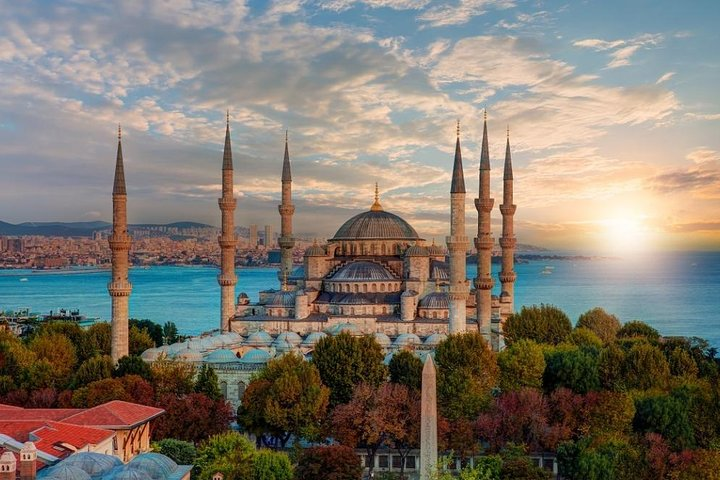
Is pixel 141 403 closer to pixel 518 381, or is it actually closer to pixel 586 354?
pixel 518 381

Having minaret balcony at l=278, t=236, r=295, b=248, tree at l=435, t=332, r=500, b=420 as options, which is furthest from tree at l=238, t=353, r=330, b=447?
minaret balcony at l=278, t=236, r=295, b=248

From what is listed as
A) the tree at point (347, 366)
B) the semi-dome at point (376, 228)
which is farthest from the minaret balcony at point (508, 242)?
the tree at point (347, 366)

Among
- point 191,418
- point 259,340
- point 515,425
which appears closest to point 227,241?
point 259,340

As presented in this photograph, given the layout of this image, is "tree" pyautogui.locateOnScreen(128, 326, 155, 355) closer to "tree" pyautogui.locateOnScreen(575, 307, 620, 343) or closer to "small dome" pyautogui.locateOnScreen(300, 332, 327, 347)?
"small dome" pyautogui.locateOnScreen(300, 332, 327, 347)

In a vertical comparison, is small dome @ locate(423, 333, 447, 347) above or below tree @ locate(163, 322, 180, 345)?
above

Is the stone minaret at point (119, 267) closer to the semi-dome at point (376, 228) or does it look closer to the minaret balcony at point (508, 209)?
the semi-dome at point (376, 228)

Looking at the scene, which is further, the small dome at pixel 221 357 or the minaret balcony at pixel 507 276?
the minaret balcony at pixel 507 276
